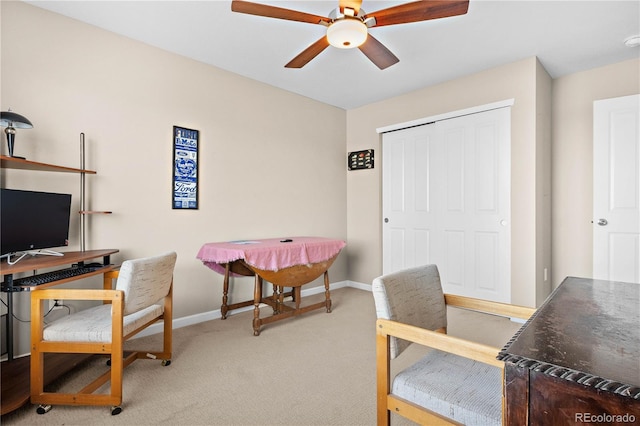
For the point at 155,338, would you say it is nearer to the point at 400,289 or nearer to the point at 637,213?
the point at 400,289

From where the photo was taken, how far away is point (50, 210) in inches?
85.9

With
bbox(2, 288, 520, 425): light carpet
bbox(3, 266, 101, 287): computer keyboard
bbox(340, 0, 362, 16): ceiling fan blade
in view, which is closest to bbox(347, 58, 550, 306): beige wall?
bbox(2, 288, 520, 425): light carpet

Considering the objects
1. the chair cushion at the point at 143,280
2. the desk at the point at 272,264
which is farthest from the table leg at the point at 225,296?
the chair cushion at the point at 143,280

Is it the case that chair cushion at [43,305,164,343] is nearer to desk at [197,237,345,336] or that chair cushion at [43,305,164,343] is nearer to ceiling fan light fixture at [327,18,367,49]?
desk at [197,237,345,336]

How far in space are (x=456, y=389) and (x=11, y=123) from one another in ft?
8.91

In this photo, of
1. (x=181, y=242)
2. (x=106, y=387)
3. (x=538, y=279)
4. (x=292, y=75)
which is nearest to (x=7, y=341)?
(x=106, y=387)

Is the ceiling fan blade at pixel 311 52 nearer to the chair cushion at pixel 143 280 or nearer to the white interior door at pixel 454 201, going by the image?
the chair cushion at pixel 143 280

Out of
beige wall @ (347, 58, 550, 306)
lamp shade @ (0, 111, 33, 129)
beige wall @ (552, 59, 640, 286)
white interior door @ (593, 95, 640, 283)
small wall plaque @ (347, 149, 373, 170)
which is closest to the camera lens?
lamp shade @ (0, 111, 33, 129)

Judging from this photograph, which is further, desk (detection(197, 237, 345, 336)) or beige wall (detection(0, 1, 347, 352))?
desk (detection(197, 237, 345, 336))

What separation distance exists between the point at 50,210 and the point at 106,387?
118 cm

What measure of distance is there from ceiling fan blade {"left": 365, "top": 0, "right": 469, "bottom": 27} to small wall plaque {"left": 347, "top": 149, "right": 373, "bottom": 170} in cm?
257

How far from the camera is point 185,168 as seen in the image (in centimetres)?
307

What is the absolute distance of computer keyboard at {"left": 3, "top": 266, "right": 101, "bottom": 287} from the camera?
1.72 m

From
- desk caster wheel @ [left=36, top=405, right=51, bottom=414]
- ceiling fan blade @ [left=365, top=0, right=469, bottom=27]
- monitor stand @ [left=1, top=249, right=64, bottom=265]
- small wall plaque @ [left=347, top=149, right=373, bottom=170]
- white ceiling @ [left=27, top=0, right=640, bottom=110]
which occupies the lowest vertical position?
desk caster wheel @ [left=36, top=405, right=51, bottom=414]
